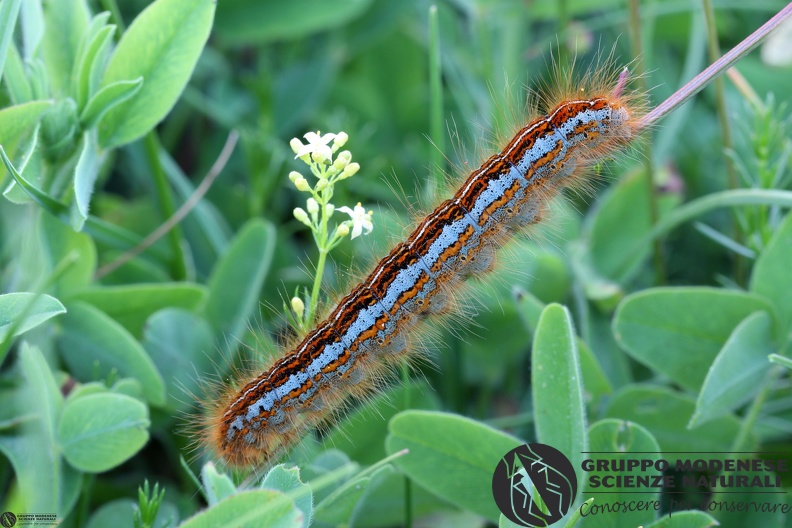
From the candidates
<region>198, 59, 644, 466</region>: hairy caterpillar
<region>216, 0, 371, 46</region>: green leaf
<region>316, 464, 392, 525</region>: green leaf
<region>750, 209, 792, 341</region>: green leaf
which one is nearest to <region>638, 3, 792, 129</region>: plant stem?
<region>198, 59, 644, 466</region>: hairy caterpillar

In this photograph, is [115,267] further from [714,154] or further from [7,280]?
[714,154]

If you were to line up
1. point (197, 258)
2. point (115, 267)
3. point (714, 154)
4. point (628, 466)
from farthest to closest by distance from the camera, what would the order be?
1. point (714, 154)
2. point (197, 258)
3. point (115, 267)
4. point (628, 466)

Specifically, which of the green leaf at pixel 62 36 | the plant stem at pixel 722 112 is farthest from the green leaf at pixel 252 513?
the plant stem at pixel 722 112

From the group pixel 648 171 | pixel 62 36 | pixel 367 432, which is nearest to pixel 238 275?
pixel 367 432

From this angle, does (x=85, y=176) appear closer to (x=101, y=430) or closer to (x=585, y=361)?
(x=101, y=430)

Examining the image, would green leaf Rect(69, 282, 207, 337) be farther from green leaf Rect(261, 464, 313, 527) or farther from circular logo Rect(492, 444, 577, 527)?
circular logo Rect(492, 444, 577, 527)

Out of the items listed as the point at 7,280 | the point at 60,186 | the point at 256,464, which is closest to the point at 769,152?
the point at 256,464
